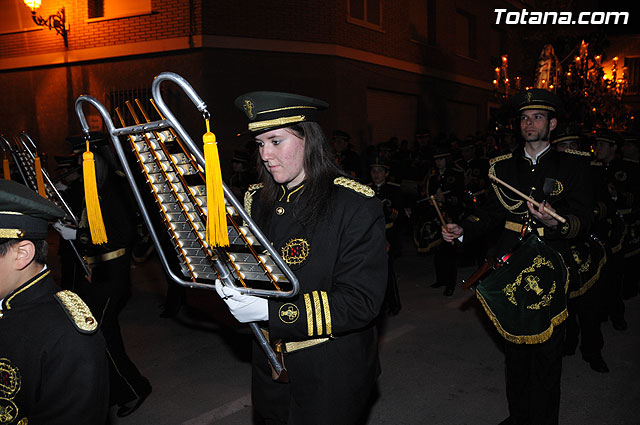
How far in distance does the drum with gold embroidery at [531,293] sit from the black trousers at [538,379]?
0.14 m

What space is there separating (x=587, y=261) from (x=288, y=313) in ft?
11.5

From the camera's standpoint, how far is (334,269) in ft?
7.66

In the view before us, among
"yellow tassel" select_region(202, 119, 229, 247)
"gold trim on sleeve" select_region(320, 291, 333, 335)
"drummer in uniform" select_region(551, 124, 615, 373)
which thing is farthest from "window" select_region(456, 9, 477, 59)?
"yellow tassel" select_region(202, 119, 229, 247)

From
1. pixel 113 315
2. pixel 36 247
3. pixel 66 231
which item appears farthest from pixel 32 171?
pixel 36 247

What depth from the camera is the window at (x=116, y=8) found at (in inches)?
523

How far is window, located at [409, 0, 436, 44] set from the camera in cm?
1825

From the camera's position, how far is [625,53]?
1230 inches

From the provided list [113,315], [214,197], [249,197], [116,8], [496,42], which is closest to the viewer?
[214,197]

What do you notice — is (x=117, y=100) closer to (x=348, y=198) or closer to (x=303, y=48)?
(x=303, y=48)

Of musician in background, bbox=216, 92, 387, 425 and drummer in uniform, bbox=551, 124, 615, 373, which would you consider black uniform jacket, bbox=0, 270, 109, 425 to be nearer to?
musician in background, bbox=216, 92, 387, 425

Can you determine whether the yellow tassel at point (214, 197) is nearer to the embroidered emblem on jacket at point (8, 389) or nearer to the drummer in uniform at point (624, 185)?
the embroidered emblem on jacket at point (8, 389)

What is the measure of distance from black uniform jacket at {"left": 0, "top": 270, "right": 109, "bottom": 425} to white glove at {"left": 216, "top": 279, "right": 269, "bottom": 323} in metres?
0.49

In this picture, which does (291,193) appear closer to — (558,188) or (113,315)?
(558,188)

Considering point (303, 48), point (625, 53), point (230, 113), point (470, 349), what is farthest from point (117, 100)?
point (625, 53)
